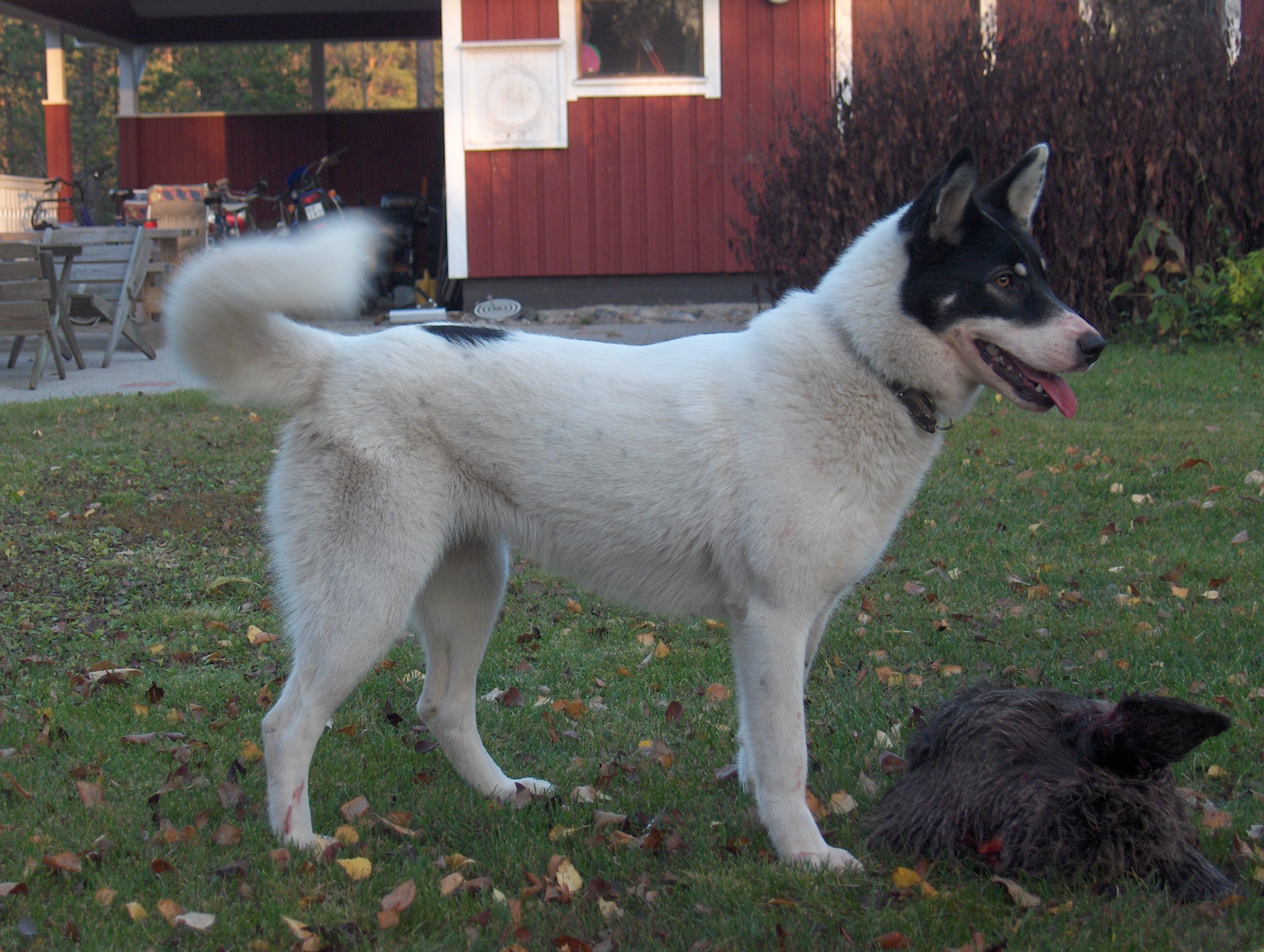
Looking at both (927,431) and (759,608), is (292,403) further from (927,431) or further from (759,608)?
(927,431)

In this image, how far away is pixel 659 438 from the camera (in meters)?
3.08

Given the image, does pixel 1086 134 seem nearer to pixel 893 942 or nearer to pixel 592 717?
pixel 592 717

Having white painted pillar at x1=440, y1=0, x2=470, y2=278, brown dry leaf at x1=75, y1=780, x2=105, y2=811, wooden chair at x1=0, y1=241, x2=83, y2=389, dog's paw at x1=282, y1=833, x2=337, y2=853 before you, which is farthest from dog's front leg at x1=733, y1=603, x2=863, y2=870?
white painted pillar at x1=440, y1=0, x2=470, y2=278

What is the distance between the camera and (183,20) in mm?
19812

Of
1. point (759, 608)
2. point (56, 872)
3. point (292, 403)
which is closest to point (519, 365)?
point (292, 403)

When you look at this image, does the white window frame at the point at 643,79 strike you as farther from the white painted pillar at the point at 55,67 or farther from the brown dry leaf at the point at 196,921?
the brown dry leaf at the point at 196,921

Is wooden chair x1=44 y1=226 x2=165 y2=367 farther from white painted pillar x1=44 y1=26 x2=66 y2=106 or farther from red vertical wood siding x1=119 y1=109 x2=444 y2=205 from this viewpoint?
red vertical wood siding x1=119 y1=109 x2=444 y2=205

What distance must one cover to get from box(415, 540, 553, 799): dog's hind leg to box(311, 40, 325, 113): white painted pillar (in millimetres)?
19615

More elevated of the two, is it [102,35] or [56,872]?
[102,35]

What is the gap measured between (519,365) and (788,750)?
4.01 ft

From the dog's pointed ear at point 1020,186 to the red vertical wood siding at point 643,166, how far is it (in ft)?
32.4

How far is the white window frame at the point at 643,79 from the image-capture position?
1280cm

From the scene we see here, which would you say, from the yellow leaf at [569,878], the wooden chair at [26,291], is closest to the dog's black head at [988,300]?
the yellow leaf at [569,878]

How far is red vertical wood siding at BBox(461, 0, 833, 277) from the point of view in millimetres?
12922
